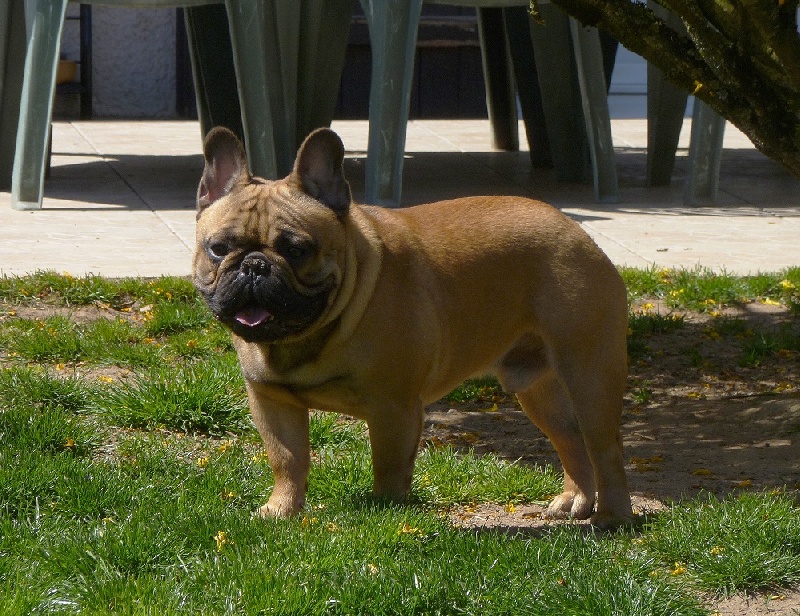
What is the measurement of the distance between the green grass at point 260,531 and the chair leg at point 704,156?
18.3 feet

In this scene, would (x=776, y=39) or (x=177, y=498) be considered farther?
(x=177, y=498)

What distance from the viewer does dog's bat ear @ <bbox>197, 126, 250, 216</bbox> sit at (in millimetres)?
4305

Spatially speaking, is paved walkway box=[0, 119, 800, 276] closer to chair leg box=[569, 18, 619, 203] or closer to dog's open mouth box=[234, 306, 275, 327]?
chair leg box=[569, 18, 619, 203]

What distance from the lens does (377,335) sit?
4211 millimetres

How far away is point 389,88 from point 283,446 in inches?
219

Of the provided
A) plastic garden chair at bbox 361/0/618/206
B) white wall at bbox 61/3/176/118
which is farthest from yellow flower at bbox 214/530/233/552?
white wall at bbox 61/3/176/118

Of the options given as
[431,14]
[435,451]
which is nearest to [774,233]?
[435,451]

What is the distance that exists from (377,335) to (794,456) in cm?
228

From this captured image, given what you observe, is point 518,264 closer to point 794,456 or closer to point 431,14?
point 794,456

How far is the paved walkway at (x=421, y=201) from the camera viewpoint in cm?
862

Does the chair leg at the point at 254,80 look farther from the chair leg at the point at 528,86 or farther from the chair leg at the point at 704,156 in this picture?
the chair leg at the point at 528,86

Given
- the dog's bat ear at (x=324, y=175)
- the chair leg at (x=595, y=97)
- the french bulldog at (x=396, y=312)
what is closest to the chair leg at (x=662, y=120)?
the chair leg at (x=595, y=97)

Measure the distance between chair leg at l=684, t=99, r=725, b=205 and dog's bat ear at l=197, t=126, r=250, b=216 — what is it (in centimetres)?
651

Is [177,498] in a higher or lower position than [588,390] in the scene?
lower
